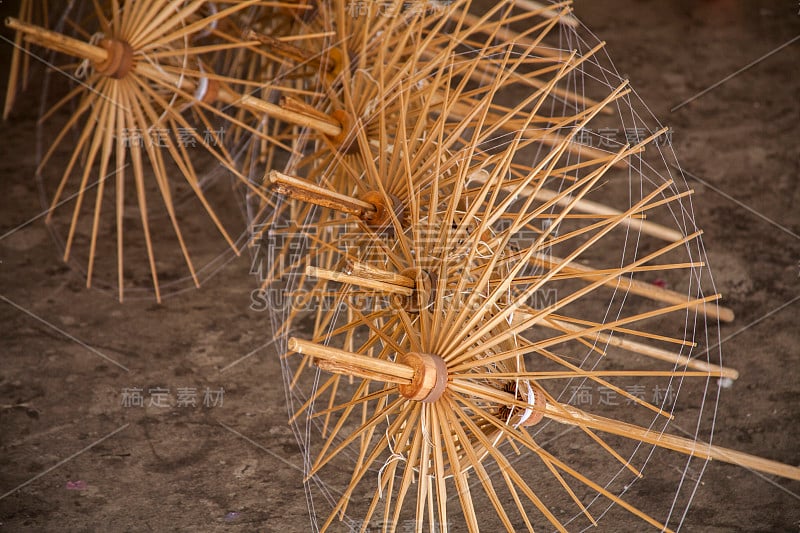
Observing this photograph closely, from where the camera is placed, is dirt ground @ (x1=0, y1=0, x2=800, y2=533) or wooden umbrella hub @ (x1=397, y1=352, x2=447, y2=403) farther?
dirt ground @ (x1=0, y1=0, x2=800, y2=533)

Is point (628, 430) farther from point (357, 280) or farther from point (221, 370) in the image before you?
point (221, 370)

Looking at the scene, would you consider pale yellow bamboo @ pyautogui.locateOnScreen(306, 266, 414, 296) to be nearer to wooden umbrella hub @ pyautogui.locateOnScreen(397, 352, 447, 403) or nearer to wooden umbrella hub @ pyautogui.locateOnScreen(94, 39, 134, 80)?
wooden umbrella hub @ pyautogui.locateOnScreen(397, 352, 447, 403)

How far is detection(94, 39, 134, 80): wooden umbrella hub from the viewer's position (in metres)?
1.32

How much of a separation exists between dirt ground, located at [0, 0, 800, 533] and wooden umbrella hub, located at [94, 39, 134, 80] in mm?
560

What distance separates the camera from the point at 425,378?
2.85 feet

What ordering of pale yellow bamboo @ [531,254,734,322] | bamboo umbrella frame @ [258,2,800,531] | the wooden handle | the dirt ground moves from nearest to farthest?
1. the wooden handle
2. bamboo umbrella frame @ [258,2,800,531]
3. pale yellow bamboo @ [531,254,734,322]
4. the dirt ground

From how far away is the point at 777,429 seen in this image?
1.46 meters

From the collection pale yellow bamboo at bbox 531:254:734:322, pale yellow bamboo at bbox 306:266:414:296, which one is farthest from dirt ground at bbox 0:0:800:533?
pale yellow bamboo at bbox 306:266:414:296

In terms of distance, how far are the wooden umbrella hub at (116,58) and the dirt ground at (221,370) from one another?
0.56 metres

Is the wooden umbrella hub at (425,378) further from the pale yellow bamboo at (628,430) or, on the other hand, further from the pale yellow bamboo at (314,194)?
the pale yellow bamboo at (314,194)

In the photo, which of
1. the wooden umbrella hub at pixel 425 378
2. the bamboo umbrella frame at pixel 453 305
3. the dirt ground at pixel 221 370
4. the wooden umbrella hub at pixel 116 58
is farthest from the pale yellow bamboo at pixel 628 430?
the wooden umbrella hub at pixel 116 58

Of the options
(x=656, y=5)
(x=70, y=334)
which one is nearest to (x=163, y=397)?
(x=70, y=334)

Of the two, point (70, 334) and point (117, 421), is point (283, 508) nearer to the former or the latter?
point (117, 421)

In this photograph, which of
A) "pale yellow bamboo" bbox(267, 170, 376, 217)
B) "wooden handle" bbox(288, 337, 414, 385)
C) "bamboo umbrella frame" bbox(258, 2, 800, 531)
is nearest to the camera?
"wooden handle" bbox(288, 337, 414, 385)
